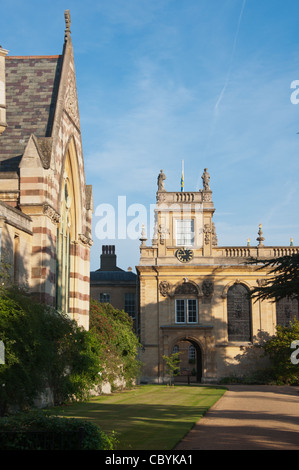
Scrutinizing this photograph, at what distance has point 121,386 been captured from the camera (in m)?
34.0

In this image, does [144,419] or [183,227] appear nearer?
[144,419]

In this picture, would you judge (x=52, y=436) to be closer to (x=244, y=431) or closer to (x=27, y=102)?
(x=244, y=431)

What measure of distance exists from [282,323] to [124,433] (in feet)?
136

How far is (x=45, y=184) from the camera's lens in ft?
76.1

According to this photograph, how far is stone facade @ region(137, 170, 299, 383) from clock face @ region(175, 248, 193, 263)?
3.5 inches

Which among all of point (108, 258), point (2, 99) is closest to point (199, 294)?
point (108, 258)

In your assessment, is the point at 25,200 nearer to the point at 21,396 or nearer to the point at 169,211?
the point at 21,396

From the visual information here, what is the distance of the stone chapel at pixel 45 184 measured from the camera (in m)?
22.6

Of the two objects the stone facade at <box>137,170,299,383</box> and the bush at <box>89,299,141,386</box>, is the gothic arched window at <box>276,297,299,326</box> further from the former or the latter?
the bush at <box>89,299,141,386</box>

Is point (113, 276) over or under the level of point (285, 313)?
over

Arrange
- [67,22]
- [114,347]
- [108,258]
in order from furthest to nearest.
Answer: [108,258]
[114,347]
[67,22]

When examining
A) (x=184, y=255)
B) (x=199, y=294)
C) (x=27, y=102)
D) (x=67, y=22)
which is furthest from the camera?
(x=184, y=255)

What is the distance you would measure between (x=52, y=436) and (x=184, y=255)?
149 ft
